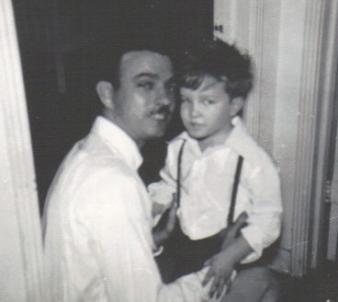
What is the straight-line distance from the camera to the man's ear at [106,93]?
156 cm

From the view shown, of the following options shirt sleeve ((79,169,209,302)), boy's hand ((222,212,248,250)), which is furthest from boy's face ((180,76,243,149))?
shirt sleeve ((79,169,209,302))

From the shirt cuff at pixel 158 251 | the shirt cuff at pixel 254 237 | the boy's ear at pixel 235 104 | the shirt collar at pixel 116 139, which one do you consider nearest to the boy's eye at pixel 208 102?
the boy's ear at pixel 235 104

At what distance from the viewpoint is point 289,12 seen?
86.1 inches

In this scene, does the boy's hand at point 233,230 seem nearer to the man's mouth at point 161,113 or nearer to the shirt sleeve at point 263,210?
the shirt sleeve at point 263,210

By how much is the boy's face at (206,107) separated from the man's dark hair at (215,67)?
0.08 feet

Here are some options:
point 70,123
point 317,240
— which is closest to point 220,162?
point 317,240

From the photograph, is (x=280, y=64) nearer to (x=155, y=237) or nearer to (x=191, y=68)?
(x=191, y=68)

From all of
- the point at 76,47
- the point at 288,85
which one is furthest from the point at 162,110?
the point at 76,47

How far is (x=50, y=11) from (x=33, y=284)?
4.56 metres

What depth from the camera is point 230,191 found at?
5.69 feet

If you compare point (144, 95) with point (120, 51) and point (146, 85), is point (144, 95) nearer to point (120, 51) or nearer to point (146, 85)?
point (146, 85)

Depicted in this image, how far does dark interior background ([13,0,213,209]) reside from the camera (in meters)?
1.55

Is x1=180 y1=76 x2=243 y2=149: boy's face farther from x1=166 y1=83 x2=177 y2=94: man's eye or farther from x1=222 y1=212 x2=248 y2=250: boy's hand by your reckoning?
x1=222 y1=212 x2=248 y2=250: boy's hand

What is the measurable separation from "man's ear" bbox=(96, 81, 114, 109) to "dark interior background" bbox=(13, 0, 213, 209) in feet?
0.12
